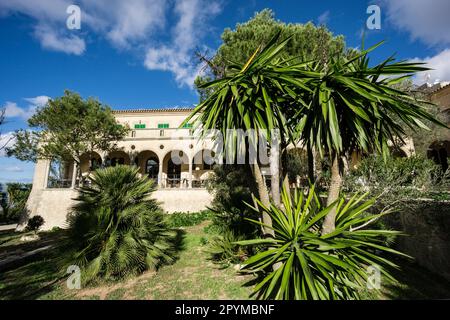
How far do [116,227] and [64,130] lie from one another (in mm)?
14171

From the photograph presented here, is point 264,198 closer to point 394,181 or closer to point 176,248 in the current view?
point 394,181

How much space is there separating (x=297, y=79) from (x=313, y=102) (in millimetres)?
519

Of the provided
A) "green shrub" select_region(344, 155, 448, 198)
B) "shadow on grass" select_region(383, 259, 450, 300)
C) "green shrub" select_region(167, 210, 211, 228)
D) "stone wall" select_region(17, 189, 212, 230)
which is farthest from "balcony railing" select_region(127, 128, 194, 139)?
"shadow on grass" select_region(383, 259, 450, 300)

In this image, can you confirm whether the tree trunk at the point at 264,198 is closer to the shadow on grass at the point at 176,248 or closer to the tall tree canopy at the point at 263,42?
the shadow on grass at the point at 176,248

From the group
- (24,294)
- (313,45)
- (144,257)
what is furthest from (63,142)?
(313,45)

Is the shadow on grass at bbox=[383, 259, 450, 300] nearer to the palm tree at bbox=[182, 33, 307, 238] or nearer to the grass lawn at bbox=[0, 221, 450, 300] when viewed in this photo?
the grass lawn at bbox=[0, 221, 450, 300]

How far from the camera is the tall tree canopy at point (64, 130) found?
15.4m

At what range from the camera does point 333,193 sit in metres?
3.81

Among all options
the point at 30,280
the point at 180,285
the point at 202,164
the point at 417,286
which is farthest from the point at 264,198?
the point at 202,164

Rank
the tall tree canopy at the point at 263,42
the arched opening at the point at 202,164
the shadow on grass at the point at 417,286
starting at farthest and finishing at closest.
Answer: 1. the arched opening at the point at 202,164
2. the tall tree canopy at the point at 263,42
3. the shadow on grass at the point at 417,286

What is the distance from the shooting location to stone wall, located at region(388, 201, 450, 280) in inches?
213

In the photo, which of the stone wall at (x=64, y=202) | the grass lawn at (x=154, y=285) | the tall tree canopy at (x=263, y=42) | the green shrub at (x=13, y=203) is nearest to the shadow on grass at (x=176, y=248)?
the grass lawn at (x=154, y=285)

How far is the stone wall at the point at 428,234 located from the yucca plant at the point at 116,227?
6870mm

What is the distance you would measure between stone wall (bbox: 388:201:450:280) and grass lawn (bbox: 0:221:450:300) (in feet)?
1.11
